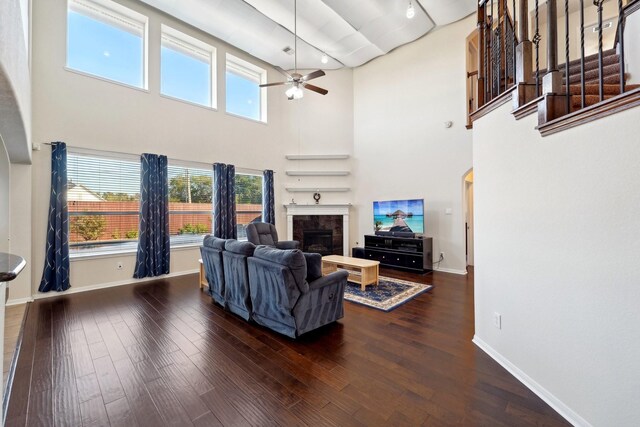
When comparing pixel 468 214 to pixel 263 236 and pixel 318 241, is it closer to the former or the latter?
pixel 318 241

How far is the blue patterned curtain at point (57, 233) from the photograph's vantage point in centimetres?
416

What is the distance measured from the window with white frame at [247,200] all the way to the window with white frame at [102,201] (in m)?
2.11

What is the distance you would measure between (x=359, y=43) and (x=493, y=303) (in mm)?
6138

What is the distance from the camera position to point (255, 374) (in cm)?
219

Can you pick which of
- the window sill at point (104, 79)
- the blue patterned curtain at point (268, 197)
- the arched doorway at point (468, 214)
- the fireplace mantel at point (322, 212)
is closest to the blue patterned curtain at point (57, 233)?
the window sill at point (104, 79)

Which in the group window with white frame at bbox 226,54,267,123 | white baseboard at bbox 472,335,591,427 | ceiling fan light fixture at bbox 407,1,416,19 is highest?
ceiling fan light fixture at bbox 407,1,416,19

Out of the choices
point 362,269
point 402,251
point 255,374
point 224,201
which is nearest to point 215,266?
point 255,374

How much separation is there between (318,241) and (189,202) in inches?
129

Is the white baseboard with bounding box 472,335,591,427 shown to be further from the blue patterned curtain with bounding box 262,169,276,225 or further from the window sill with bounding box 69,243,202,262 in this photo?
the window sill with bounding box 69,243,202,262

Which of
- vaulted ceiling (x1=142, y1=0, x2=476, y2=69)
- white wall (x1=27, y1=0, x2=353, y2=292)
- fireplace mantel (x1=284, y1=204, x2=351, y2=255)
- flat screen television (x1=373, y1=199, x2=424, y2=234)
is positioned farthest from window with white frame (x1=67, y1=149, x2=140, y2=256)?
flat screen television (x1=373, y1=199, x2=424, y2=234)

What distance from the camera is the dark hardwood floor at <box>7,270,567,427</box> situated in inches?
69.0

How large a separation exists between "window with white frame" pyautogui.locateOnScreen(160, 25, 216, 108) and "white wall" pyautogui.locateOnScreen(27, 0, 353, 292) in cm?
18

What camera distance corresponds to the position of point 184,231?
5.77m

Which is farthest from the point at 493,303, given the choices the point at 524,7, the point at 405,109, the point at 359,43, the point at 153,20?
the point at 153,20
